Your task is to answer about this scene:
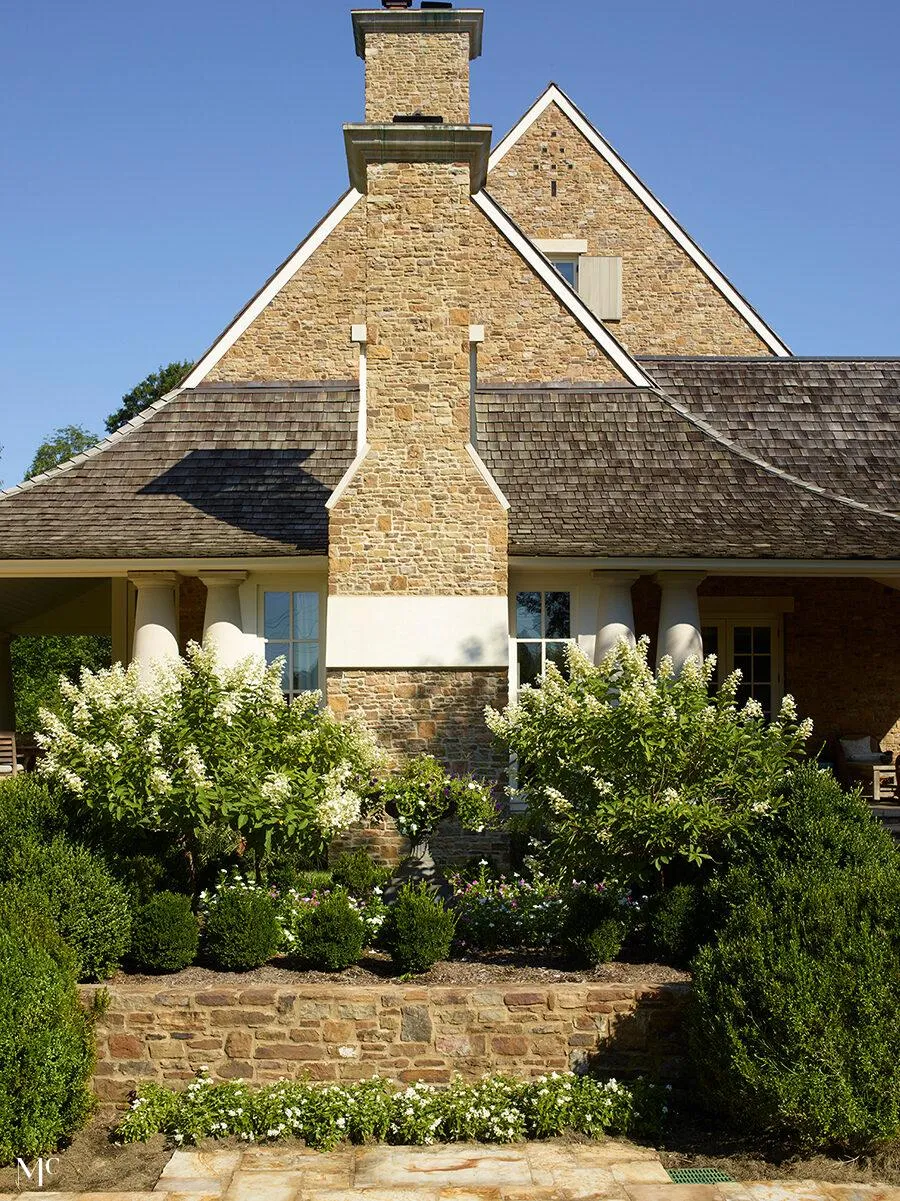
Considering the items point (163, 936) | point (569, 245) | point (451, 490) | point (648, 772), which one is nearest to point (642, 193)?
point (569, 245)

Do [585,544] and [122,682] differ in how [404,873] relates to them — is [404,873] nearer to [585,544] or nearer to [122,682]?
[122,682]

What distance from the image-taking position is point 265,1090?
25.3 feet

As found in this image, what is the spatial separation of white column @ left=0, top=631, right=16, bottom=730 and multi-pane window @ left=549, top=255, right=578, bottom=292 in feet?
32.5

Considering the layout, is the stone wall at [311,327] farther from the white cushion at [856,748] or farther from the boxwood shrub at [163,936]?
the boxwood shrub at [163,936]

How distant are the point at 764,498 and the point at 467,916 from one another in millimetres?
6463

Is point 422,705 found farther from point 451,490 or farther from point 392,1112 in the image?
point 392,1112

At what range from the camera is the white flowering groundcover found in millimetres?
7371

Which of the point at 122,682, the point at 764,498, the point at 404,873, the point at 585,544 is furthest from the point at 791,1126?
the point at 764,498

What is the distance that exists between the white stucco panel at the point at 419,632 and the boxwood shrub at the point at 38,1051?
4781mm

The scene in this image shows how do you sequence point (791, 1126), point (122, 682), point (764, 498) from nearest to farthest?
point (791, 1126) < point (122, 682) < point (764, 498)

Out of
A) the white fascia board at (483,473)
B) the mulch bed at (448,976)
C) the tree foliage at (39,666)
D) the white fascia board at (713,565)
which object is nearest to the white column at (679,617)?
the white fascia board at (713,565)

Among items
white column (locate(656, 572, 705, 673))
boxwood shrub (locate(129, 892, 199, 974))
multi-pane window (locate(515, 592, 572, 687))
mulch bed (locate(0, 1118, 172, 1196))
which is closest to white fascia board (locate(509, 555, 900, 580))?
white column (locate(656, 572, 705, 673))

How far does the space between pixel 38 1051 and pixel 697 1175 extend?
3.54 m

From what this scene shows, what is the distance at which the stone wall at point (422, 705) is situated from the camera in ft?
38.4
